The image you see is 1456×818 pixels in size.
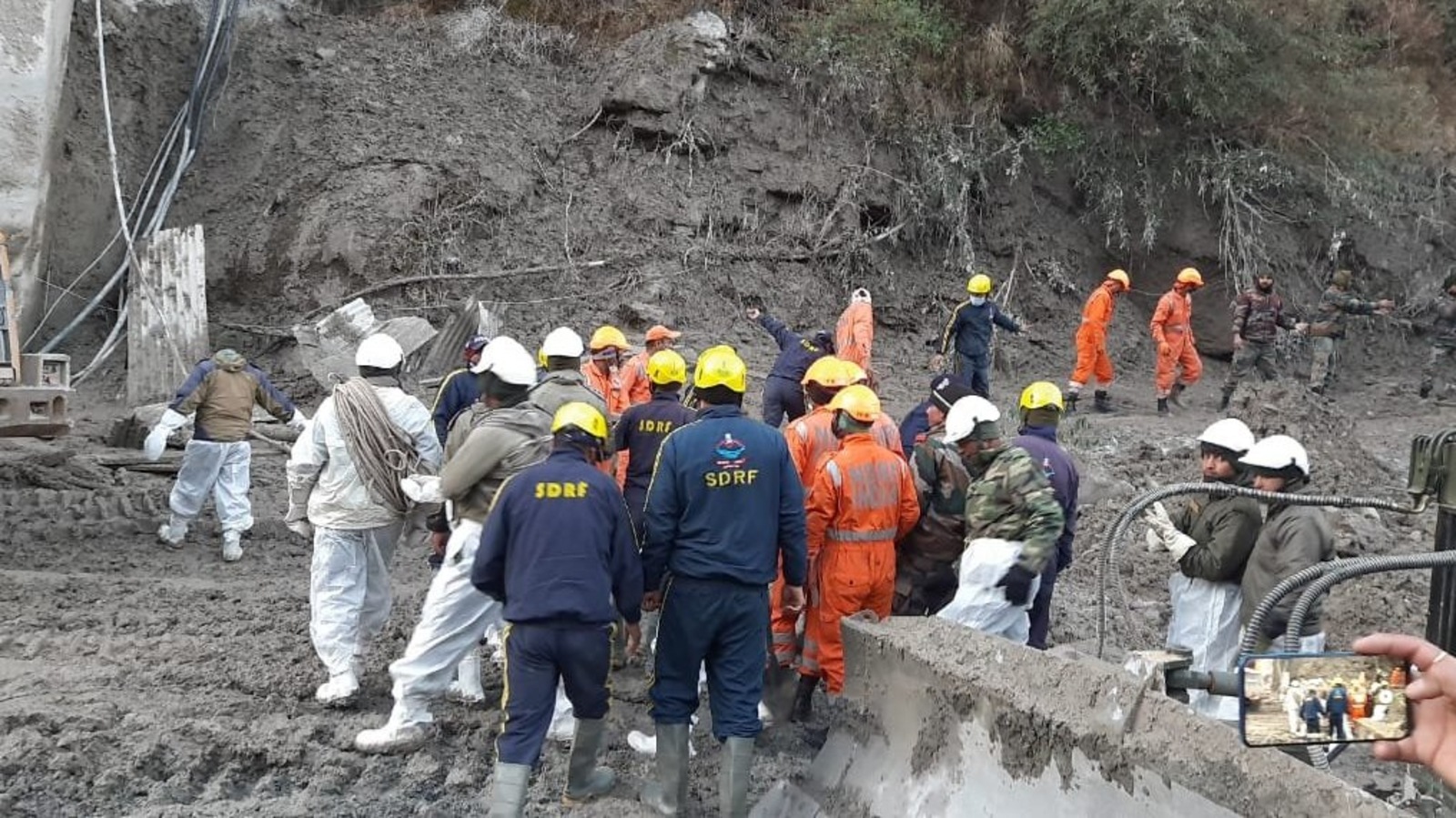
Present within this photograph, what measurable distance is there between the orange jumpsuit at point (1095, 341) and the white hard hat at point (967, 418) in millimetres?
7743

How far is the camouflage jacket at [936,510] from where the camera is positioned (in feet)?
19.4

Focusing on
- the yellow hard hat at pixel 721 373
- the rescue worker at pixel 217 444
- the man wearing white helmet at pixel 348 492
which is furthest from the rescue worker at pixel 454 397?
the yellow hard hat at pixel 721 373

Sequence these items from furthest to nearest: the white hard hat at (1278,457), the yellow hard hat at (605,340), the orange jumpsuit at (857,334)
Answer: the orange jumpsuit at (857,334) < the yellow hard hat at (605,340) < the white hard hat at (1278,457)

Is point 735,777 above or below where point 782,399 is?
below

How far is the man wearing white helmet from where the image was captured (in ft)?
19.3

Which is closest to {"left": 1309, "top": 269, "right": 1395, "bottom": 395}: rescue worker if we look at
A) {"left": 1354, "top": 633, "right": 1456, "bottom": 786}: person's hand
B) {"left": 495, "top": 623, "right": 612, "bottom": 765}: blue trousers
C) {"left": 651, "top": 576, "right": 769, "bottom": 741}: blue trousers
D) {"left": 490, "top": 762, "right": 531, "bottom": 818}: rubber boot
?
{"left": 651, "top": 576, "right": 769, "bottom": 741}: blue trousers

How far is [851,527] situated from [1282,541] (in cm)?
195

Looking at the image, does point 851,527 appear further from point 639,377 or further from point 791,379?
point 791,379

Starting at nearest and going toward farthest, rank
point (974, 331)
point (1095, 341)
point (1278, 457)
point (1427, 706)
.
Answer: point (1427, 706) → point (1278, 457) → point (974, 331) → point (1095, 341)

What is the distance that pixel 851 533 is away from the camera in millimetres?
5629

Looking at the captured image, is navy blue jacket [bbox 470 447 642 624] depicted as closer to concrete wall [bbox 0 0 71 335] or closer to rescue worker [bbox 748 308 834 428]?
rescue worker [bbox 748 308 834 428]

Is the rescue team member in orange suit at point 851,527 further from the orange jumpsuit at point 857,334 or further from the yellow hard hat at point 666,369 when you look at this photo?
the orange jumpsuit at point 857,334

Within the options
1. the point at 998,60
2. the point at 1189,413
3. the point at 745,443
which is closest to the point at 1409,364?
the point at 1189,413

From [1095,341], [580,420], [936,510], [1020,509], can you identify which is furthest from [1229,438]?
[1095,341]
